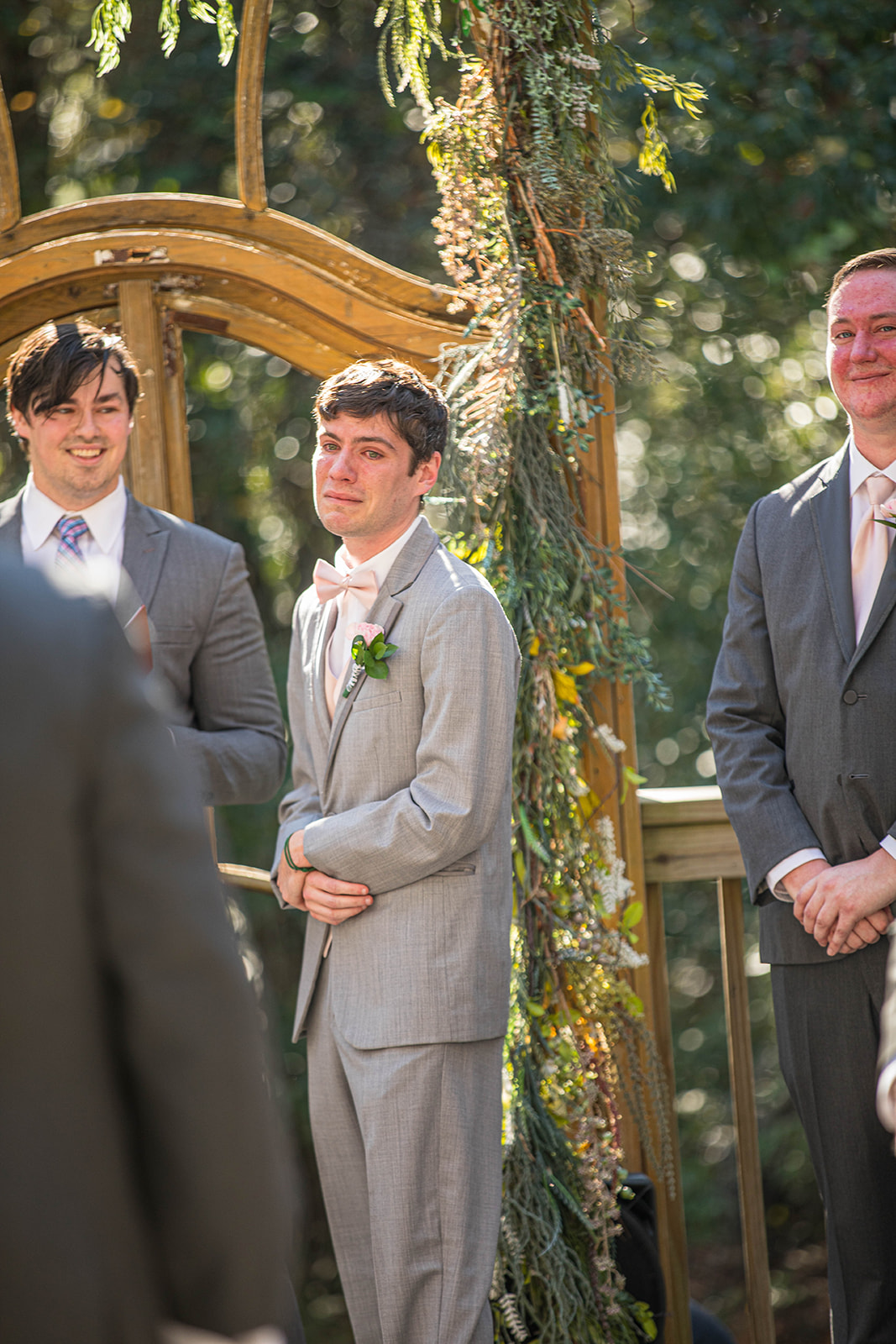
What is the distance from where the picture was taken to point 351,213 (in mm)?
5883

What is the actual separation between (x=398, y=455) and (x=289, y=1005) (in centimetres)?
417

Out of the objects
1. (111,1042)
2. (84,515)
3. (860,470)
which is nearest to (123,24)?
(84,515)

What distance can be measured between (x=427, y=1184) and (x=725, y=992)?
38.5 inches

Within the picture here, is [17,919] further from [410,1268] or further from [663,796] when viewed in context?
[663,796]

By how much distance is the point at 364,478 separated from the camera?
88.5 inches

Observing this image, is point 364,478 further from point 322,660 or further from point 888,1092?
point 888,1092

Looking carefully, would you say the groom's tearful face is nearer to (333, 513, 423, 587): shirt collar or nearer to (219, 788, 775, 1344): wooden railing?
(333, 513, 423, 587): shirt collar

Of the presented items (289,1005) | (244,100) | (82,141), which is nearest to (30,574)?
(244,100)

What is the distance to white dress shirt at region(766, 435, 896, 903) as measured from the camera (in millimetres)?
2203

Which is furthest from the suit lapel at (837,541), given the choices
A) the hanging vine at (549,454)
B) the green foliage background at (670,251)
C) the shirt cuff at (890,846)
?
the green foliage background at (670,251)

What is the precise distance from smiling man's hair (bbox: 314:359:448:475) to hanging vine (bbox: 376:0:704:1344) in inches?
12.7

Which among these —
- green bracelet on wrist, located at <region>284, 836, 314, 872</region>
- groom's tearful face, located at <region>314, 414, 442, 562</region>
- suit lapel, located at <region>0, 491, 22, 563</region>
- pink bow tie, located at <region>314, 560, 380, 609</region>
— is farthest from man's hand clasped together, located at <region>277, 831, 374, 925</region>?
suit lapel, located at <region>0, 491, 22, 563</region>

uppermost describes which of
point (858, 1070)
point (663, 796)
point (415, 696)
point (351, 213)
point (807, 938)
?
point (351, 213)

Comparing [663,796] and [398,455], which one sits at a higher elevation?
[398,455]
